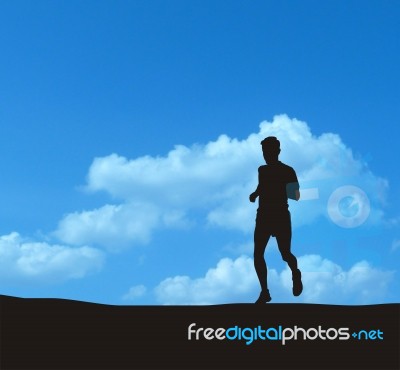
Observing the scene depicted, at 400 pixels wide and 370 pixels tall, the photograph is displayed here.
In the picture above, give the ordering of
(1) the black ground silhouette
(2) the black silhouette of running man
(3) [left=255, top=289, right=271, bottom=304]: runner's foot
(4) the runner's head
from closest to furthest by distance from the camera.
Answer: (1) the black ground silhouette < (3) [left=255, top=289, right=271, bottom=304]: runner's foot < (2) the black silhouette of running man < (4) the runner's head

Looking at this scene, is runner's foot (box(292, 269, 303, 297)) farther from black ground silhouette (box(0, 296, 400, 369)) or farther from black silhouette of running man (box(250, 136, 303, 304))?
black ground silhouette (box(0, 296, 400, 369))

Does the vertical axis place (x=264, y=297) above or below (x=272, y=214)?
below

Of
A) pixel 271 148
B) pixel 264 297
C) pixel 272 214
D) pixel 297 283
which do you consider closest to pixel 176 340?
pixel 264 297

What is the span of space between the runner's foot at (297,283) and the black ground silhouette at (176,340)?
0.74 m

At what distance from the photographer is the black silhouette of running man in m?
16.1

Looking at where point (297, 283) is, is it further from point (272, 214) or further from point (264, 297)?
point (272, 214)

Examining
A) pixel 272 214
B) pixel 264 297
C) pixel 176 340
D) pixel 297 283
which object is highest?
pixel 272 214

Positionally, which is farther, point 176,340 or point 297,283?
point 297,283

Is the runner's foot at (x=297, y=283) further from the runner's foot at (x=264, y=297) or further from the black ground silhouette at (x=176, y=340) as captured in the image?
the black ground silhouette at (x=176, y=340)

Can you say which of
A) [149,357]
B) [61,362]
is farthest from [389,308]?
[61,362]

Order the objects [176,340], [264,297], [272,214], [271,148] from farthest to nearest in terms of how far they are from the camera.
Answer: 1. [271,148]
2. [272,214]
3. [264,297]
4. [176,340]

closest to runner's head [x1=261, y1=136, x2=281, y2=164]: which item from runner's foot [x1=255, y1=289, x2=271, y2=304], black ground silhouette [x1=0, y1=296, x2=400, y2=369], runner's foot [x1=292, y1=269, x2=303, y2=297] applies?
runner's foot [x1=292, y1=269, x2=303, y2=297]

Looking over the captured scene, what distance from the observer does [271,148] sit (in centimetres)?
1633

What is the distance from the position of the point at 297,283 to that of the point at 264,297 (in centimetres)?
72
